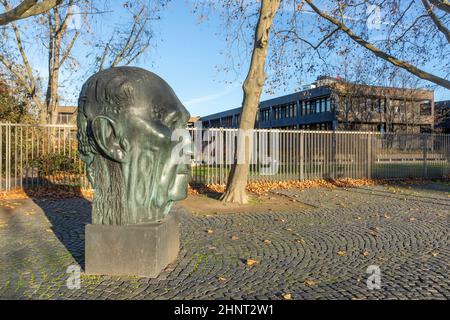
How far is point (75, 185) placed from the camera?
479 inches

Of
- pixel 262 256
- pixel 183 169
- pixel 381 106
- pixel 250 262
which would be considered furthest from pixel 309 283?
pixel 381 106

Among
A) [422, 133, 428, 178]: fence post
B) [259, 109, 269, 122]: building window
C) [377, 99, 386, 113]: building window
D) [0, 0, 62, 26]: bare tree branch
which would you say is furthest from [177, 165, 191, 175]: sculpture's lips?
[259, 109, 269, 122]: building window

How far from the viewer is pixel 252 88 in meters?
9.72

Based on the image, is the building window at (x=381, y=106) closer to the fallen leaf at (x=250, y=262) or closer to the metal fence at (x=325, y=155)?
the metal fence at (x=325, y=155)

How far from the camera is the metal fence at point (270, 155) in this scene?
38.2 ft

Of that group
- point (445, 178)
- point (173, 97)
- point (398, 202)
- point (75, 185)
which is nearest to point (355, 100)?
point (445, 178)

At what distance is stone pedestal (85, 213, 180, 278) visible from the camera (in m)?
4.10

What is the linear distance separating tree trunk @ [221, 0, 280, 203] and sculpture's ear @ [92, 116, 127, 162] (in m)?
6.06

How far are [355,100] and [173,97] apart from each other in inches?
1619

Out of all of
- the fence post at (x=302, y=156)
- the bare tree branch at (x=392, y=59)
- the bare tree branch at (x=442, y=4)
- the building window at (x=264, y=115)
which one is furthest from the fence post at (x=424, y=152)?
the building window at (x=264, y=115)

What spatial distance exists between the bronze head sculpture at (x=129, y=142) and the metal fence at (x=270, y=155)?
228 inches

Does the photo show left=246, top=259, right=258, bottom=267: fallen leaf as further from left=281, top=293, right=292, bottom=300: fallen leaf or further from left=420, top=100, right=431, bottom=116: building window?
left=420, top=100, right=431, bottom=116: building window

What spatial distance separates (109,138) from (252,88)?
6369 millimetres
